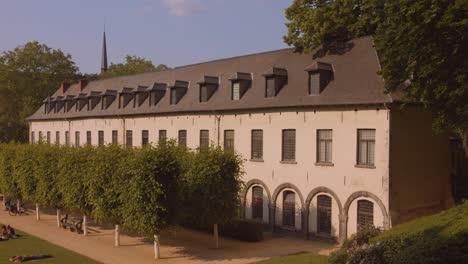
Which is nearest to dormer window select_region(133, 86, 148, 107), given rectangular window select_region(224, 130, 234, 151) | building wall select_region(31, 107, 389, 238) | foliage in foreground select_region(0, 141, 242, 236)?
building wall select_region(31, 107, 389, 238)

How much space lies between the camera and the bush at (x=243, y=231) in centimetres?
2720

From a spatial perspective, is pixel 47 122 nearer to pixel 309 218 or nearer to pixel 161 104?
pixel 161 104

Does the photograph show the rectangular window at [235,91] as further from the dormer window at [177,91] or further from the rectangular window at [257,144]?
the dormer window at [177,91]

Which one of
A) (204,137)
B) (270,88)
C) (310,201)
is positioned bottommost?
(310,201)

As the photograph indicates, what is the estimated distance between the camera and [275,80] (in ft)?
101

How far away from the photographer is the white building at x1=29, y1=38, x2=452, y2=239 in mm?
24500

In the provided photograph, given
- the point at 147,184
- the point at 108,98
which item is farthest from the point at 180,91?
the point at 147,184

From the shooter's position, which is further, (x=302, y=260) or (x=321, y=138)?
(x=321, y=138)

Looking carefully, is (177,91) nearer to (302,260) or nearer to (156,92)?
(156,92)

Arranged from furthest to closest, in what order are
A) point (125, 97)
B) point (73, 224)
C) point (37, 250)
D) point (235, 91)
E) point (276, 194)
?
point (125, 97) < point (235, 91) < point (73, 224) < point (276, 194) < point (37, 250)

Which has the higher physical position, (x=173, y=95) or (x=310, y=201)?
(x=173, y=95)

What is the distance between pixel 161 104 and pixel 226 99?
8814 mm

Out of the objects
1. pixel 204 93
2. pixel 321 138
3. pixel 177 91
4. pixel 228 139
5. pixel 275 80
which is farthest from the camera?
pixel 177 91

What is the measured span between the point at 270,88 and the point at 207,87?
7233mm
